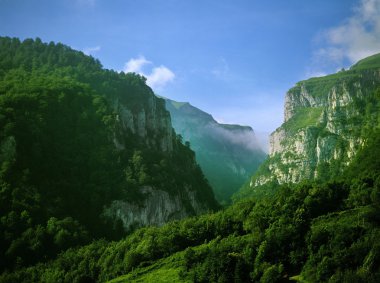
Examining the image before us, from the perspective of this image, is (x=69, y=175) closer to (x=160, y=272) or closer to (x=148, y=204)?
(x=148, y=204)

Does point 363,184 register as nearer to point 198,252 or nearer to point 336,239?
point 336,239

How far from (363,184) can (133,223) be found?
256ft

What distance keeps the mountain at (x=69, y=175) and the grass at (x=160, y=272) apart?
2841 centimetres

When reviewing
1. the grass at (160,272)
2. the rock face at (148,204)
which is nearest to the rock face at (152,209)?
the rock face at (148,204)

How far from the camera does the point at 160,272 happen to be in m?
96.9

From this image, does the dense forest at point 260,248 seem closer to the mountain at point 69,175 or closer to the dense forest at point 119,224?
the dense forest at point 119,224

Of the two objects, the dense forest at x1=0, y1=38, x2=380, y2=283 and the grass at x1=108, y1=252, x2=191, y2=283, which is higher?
the dense forest at x1=0, y1=38, x2=380, y2=283

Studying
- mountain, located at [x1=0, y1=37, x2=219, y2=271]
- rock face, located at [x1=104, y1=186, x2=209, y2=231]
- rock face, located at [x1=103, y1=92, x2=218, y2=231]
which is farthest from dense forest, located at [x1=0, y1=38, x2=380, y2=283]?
rock face, located at [x1=104, y1=186, x2=209, y2=231]

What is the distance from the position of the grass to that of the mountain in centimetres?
2841

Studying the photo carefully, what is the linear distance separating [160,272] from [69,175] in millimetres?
69575

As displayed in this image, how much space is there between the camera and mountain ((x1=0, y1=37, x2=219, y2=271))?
387ft

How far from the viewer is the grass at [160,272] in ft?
301

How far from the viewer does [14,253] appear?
109m

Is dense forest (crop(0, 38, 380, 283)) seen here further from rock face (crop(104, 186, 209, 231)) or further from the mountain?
rock face (crop(104, 186, 209, 231))
